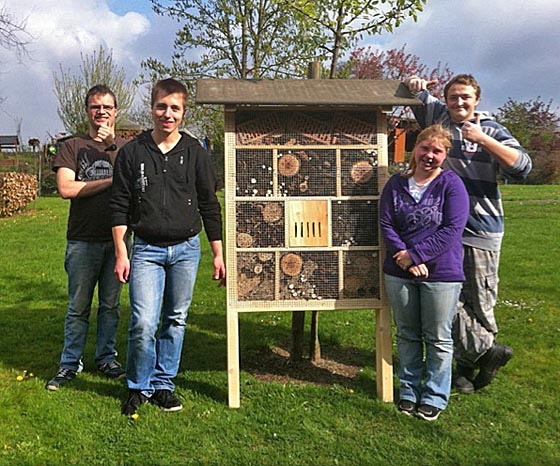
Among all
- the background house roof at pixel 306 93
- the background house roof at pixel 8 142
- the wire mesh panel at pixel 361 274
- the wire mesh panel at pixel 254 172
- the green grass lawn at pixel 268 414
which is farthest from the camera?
the background house roof at pixel 8 142

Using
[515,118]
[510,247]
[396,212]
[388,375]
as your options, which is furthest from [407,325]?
[515,118]

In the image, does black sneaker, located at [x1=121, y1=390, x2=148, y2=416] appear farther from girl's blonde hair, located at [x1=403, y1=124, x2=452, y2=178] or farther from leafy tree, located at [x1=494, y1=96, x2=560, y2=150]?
leafy tree, located at [x1=494, y1=96, x2=560, y2=150]

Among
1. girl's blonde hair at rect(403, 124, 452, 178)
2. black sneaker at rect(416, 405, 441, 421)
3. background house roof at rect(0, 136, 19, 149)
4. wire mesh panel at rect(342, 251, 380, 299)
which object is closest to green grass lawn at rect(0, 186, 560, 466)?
black sneaker at rect(416, 405, 441, 421)

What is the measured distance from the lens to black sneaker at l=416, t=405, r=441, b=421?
399 cm

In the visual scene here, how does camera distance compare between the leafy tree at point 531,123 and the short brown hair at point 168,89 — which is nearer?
Result: the short brown hair at point 168,89

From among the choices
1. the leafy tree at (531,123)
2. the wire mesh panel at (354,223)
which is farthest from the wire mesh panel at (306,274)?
the leafy tree at (531,123)

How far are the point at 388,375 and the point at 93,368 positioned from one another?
2450mm

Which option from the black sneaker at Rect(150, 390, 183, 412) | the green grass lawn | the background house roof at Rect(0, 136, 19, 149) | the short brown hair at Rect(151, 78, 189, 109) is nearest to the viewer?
the green grass lawn

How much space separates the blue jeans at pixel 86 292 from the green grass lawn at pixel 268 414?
11.5 inches

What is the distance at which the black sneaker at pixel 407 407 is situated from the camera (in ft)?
13.4

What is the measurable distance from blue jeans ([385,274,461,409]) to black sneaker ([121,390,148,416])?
72.3 inches

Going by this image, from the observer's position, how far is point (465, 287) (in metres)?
4.42

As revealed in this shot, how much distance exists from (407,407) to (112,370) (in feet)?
7.70

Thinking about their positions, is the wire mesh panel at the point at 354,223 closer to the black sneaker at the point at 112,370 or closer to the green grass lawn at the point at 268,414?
the green grass lawn at the point at 268,414
